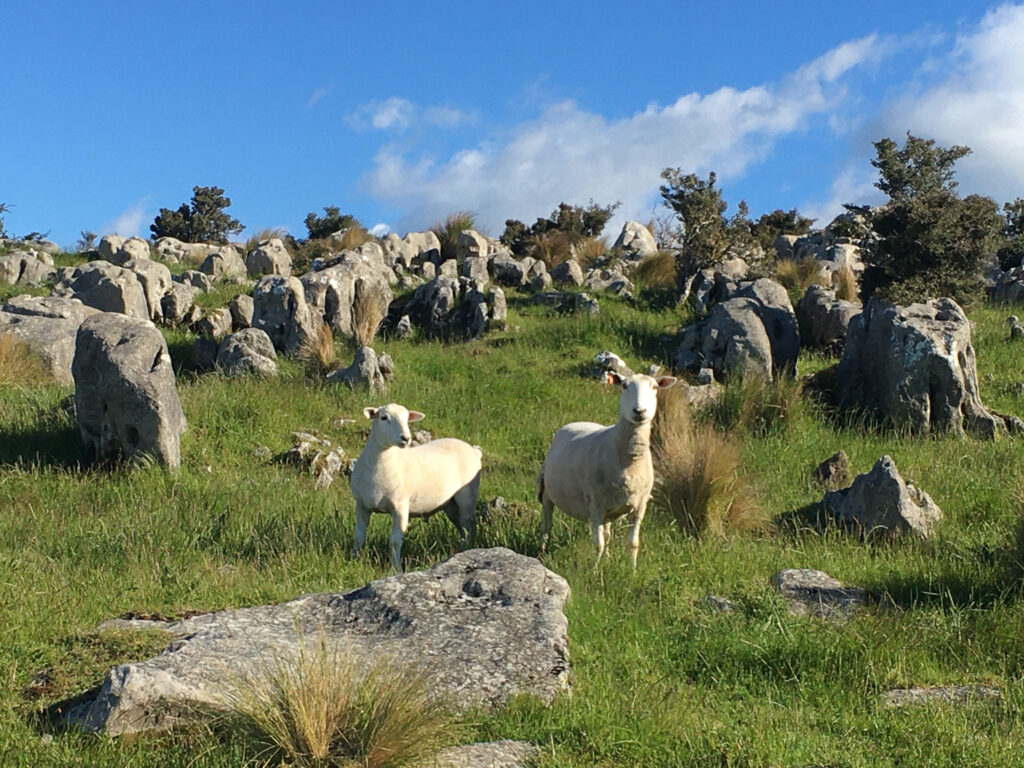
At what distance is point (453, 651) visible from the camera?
663 centimetres

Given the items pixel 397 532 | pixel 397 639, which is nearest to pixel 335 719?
pixel 397 639

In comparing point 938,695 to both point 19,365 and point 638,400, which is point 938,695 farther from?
point 19,365

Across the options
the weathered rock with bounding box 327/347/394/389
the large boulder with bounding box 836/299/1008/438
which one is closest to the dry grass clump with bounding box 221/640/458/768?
the weathered rock with bounding box 327/347/394/389

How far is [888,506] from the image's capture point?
11172mm

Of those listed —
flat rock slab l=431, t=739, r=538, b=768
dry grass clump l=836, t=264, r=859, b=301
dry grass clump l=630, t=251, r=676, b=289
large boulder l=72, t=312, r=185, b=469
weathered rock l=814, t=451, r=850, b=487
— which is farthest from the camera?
dry grass clump l=630, t=251, r=676, b=289

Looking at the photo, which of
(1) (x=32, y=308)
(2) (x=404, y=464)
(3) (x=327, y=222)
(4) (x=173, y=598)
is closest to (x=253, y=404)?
(1) (x=32, y=308)

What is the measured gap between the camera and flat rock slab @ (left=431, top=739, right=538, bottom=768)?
5.31m

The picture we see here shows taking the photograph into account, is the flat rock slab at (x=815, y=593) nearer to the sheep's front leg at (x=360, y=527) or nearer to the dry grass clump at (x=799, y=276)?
the sheep's front leg at (x=360, y=527)

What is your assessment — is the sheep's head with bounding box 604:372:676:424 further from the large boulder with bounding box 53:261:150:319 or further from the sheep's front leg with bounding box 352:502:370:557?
the large boulder with bounding box 53:261:150:319

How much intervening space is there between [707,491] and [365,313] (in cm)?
1260

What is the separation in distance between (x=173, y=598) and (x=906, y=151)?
30.9 metres

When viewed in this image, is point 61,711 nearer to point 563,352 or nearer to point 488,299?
point 563,352

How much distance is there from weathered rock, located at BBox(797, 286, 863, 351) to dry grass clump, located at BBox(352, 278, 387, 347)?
9348 mm

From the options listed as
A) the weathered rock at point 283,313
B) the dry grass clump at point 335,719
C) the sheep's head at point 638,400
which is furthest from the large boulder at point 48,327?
the dry grass clump at point 335,719
